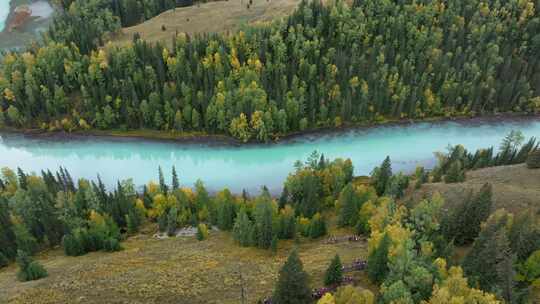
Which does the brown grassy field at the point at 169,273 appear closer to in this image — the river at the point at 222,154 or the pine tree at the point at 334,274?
the pine tree at the point at 334,274

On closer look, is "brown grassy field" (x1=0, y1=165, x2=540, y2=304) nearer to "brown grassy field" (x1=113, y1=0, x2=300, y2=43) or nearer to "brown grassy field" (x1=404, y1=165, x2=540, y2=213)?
"brown grassy field" (x1=404, y1=165, x2=540, y2=213)

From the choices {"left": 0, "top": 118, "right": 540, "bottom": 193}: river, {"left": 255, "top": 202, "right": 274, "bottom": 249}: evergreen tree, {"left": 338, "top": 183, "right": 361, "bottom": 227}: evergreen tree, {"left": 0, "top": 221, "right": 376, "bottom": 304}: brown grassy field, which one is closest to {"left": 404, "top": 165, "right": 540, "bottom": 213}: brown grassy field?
{"left": 338, "top": 183, "right": 361, "bottom": 227}: evergreen tree

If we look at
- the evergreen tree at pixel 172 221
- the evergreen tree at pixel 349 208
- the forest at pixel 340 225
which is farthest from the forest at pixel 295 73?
the evergreen tree at pixel 349 208

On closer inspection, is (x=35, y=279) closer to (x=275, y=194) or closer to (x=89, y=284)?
(x=89, y=284)

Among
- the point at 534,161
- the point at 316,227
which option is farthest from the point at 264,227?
the point at 534,161

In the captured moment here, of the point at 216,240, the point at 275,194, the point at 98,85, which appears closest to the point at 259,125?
the point at 275,194

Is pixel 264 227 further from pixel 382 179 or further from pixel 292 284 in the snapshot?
pixel 382 179
